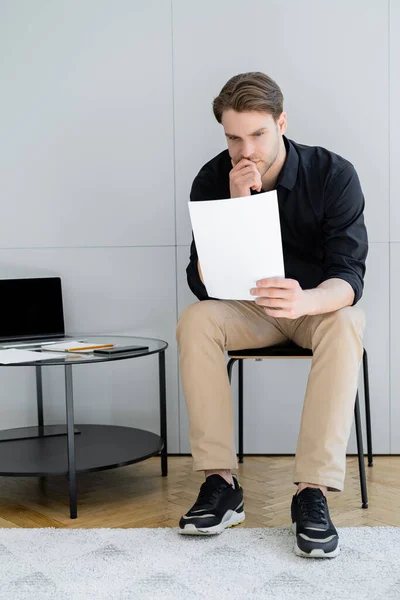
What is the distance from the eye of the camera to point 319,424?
1841mm

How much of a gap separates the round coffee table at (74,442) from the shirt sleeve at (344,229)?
644 mm

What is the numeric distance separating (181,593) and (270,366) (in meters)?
1.41

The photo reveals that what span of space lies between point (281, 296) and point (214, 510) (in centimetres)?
59

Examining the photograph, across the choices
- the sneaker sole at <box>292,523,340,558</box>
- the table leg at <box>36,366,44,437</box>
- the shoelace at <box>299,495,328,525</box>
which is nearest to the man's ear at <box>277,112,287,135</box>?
the shoelace at <box>299,495,328,525</box>

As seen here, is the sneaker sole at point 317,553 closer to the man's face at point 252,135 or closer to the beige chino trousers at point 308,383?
the beige chino trousers at point 308,383

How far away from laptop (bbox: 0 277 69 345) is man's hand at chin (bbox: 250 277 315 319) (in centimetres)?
111

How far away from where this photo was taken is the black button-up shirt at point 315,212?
2.09m

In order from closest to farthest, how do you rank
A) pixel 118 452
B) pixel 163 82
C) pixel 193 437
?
pixel 193 437, pixel 118 452, pixel 163 82

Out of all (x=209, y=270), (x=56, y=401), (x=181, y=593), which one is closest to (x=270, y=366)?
(x=56, y=401)

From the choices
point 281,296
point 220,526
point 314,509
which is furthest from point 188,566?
point 281,296

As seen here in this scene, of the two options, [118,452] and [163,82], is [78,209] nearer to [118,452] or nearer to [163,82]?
[163,82]

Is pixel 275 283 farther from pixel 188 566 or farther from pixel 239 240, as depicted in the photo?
pixel 188 566

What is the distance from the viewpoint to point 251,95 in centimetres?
200

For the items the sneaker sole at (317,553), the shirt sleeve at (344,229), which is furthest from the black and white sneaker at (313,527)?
the shirt sleeve at (344,229)
